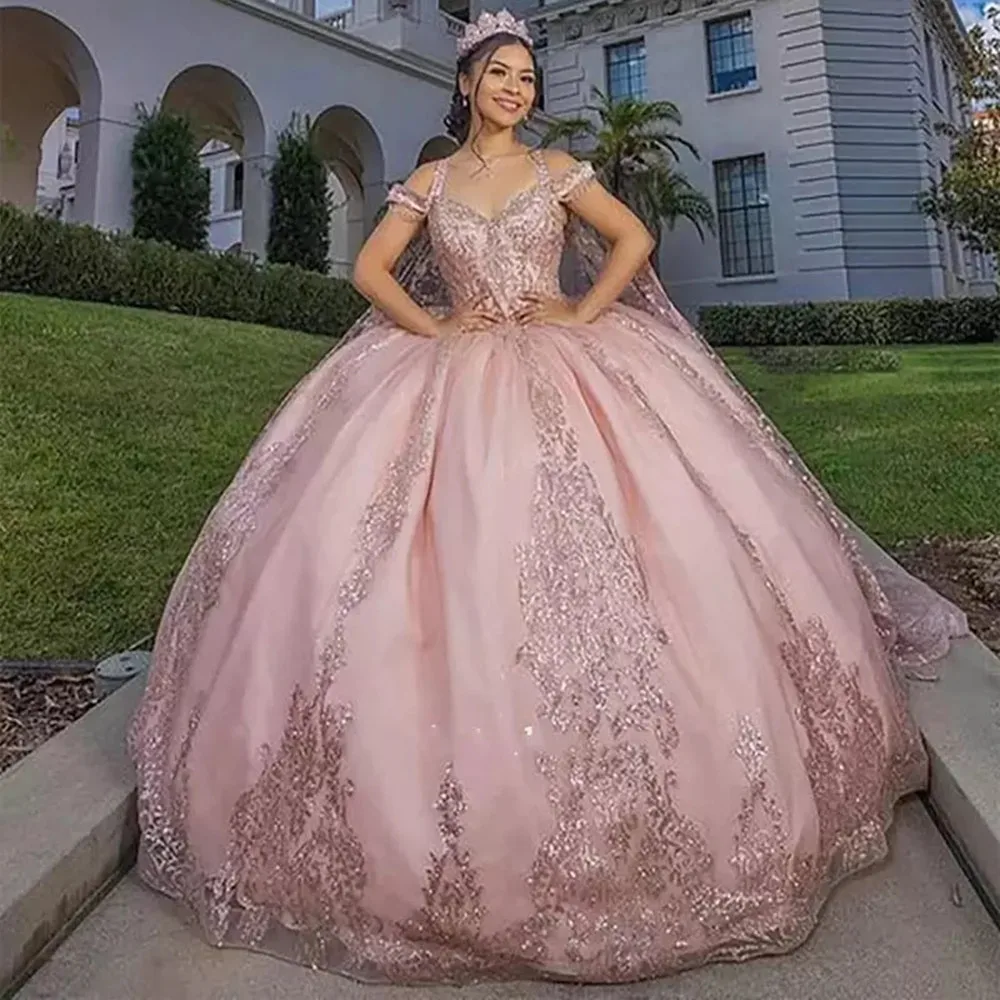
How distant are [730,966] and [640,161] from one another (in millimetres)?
15200

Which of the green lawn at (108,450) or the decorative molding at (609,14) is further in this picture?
the decorative molding at (609,14)

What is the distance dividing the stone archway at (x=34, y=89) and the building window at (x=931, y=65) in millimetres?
15170

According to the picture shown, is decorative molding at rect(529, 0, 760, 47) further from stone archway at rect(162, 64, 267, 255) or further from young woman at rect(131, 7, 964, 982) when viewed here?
young woman at rect(131, 7, 964, 982)

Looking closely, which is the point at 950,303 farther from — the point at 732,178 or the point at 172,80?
the point at 172,80

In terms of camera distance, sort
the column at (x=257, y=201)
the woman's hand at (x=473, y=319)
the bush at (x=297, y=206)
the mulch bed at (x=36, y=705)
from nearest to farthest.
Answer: the woman's hand at (x=473, y=319)
the mulch bed at (x=36, y=705)
the bush at (x=297, y=206)
the column at (x=257, y=201)

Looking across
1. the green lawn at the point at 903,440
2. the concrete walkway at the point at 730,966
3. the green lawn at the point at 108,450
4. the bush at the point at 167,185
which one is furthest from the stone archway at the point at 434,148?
the concrete walkway at the point at 730,966

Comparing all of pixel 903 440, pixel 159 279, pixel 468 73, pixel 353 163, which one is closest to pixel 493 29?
pixel 468 73

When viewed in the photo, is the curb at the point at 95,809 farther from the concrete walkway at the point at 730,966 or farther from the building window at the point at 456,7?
the building window at the point at 456,7

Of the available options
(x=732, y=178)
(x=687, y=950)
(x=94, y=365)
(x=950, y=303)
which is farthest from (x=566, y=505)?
(x=732, y=178)

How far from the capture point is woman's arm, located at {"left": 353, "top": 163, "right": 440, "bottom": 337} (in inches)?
83.7

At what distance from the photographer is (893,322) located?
558 inches

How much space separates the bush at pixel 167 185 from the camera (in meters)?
10.4

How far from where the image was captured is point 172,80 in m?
11.5

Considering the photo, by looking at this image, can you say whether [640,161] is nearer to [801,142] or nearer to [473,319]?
[801,142]
